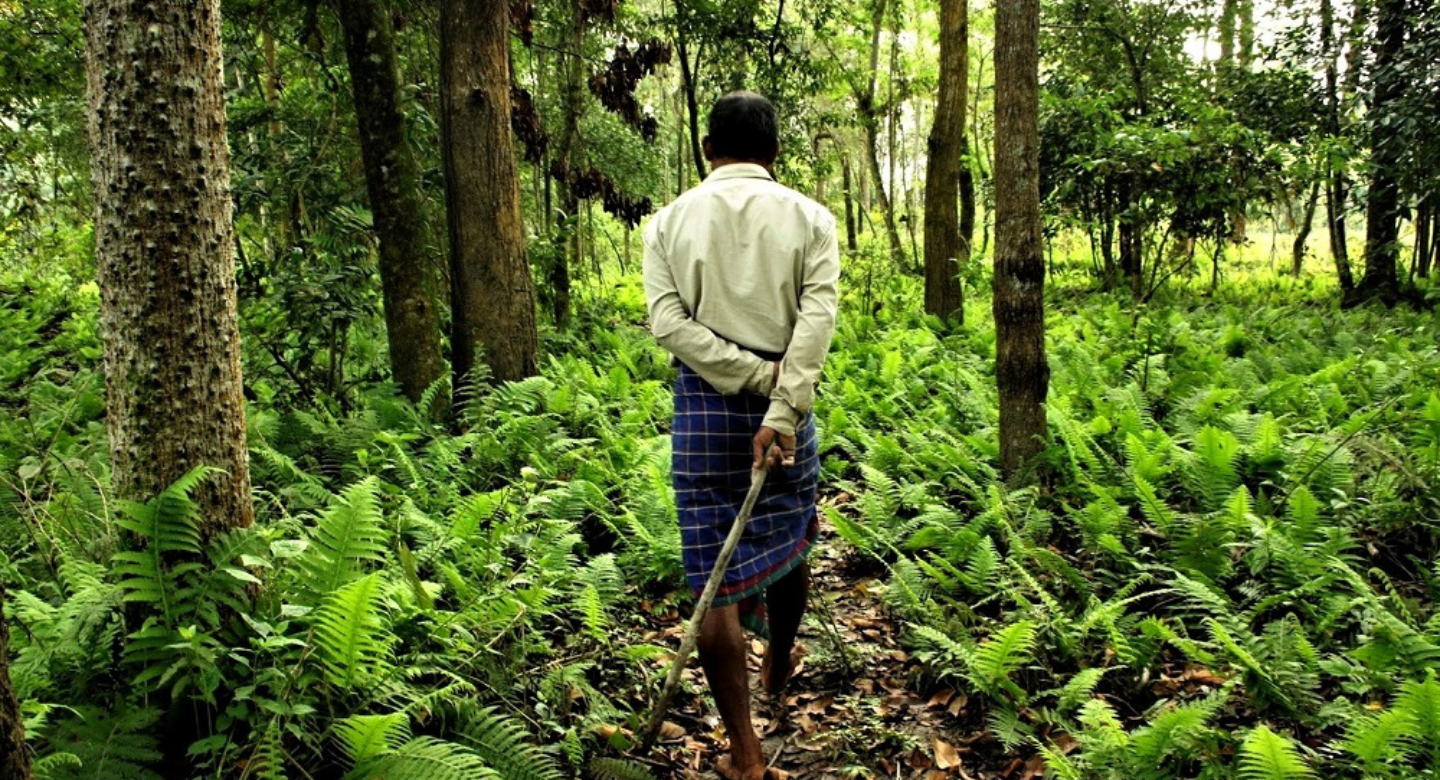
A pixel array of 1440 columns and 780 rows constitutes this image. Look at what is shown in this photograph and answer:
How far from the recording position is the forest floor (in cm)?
344

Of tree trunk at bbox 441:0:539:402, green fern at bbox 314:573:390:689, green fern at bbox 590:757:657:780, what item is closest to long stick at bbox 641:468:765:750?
green fern at bbox 590:757:657:780

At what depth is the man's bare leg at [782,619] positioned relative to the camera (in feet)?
11.3

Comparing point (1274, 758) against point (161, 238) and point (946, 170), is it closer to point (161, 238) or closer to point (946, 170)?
point (161, 238)

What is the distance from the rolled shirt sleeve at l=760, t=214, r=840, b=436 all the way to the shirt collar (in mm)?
292

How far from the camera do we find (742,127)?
3.08 m

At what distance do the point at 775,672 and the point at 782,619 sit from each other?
15.3 inches

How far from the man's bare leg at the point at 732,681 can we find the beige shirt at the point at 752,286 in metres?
0.73

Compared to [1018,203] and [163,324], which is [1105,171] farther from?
[163,324]

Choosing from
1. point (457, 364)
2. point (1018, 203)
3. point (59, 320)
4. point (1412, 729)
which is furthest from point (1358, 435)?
point (59, 320)

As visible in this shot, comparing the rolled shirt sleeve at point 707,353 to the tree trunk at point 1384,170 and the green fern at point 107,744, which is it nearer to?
the green fern at point 107,744

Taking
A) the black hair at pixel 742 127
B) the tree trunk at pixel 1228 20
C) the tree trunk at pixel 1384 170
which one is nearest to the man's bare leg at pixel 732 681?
the black hair at pixel 742 127

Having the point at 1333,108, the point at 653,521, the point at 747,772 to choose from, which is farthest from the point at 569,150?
the point at 1333,108

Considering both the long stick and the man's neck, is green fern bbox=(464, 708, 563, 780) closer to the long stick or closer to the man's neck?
the long stick

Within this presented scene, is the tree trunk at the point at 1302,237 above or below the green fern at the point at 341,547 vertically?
above
